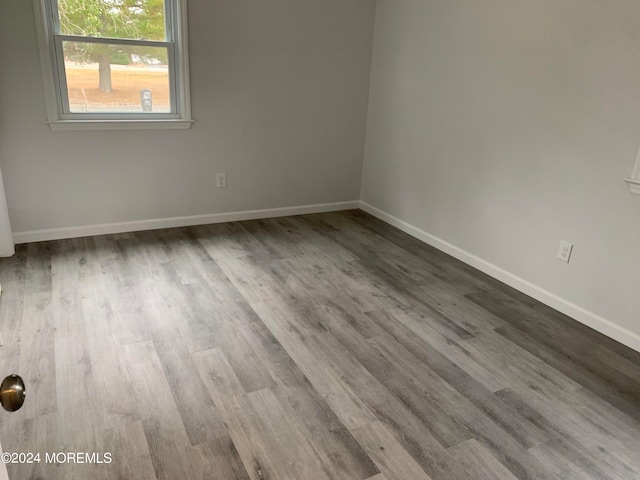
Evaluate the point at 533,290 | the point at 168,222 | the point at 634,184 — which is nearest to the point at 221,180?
the point at 168,222

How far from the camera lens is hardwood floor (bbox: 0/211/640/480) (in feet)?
5.52

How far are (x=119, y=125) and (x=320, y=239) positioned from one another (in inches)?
67.1

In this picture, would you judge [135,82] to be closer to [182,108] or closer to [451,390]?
[182,108]

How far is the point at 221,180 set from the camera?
12.9 feet

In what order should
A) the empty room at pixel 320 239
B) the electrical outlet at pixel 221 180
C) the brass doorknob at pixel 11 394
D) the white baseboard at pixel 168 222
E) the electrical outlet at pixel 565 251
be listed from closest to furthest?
1. the brass doorknob at pixel 11 394
2. the empty room at pixel 320 239
3. the electrical outlet at pixel 565 251
4. the white baseboard at pixel 168 222
5. the electrical outlet at pixel 221 180

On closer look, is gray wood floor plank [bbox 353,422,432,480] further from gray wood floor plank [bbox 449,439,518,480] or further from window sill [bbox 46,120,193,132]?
Result: window sill [bbox 46,120,193,132]

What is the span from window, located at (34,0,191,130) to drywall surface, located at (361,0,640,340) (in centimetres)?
174

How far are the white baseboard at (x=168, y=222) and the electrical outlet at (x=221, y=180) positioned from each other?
0.82 feet

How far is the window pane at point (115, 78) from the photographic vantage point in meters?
3.23

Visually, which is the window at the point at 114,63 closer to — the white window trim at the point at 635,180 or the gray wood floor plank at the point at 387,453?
the gray wood floor plank at the point at 387,453

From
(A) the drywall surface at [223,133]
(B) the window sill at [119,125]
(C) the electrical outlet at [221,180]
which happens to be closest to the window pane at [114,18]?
(A) the drywall surface at [223,133]

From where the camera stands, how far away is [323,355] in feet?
7.44

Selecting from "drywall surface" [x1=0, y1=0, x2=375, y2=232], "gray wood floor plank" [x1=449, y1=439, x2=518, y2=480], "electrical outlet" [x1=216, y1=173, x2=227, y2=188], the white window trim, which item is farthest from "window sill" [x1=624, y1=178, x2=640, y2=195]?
"electrical outlet" [x1=216, y1=173, x2=227, y2=188]

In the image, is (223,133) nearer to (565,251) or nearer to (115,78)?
(115,78)
